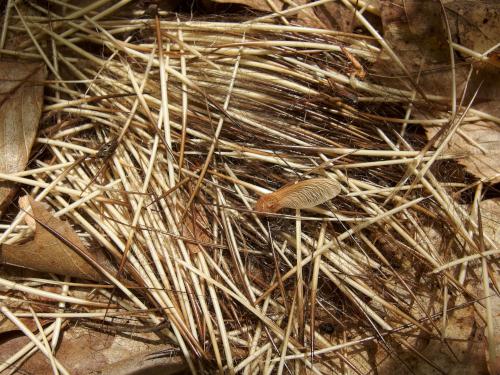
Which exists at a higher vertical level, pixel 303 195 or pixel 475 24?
pixel 475 24

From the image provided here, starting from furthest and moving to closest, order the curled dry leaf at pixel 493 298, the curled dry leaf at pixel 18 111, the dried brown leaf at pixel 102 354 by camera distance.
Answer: the curled dry leaf at pixel 18 111 < the dried brown leaf at pixel 102 354 < the curled dry leaf at pixel 493 298

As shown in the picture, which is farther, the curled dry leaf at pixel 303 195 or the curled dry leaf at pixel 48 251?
the curled dry leaf at pixel 48 251

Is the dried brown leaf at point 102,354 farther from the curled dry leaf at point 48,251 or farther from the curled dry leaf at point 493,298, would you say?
the curled dry leaf at point 493,298

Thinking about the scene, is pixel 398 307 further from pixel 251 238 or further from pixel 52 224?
pixel 52 224

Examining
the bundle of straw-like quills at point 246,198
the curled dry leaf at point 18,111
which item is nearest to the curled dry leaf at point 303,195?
the bundle of straw-like quills at point 246,198

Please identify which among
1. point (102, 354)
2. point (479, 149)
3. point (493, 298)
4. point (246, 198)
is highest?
point (479, 149)

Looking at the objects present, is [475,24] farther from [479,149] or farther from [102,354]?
[102,354]

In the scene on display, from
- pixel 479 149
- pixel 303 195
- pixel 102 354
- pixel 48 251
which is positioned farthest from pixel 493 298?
pixel 48 251
